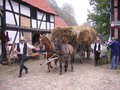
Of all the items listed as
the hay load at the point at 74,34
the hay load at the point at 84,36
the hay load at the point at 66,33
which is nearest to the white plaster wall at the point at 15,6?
the hay load at the point at 74,34

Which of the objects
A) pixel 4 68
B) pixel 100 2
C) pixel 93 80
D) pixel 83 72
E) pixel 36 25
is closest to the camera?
pixel 93 80

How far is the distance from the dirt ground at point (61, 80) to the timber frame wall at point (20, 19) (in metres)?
4.34

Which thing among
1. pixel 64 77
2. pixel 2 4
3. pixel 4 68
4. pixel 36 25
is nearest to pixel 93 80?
pixel 64 77

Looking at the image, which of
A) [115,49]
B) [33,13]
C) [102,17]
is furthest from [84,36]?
[102,17]

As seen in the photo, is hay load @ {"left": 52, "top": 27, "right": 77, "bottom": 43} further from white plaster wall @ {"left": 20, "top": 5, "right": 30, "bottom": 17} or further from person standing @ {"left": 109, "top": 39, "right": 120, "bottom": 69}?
white plaster wall @ {"left": 20, "top": 5, "right": 30, "bottom": 17}

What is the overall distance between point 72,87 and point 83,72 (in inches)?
137

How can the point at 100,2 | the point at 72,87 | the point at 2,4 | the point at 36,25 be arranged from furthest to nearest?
the point at 100,2
the point at 36,25
the point at 2,4
the point at 72,87

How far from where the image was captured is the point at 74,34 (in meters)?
16.0

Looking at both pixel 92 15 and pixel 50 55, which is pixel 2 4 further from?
pixel 92 15

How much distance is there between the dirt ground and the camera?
400 inches

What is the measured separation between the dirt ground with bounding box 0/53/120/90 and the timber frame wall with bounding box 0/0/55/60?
4.34m

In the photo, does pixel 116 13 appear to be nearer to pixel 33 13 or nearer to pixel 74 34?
pixel 74 34

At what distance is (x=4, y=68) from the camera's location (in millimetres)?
14695

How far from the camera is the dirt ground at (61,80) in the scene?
10.2 m
